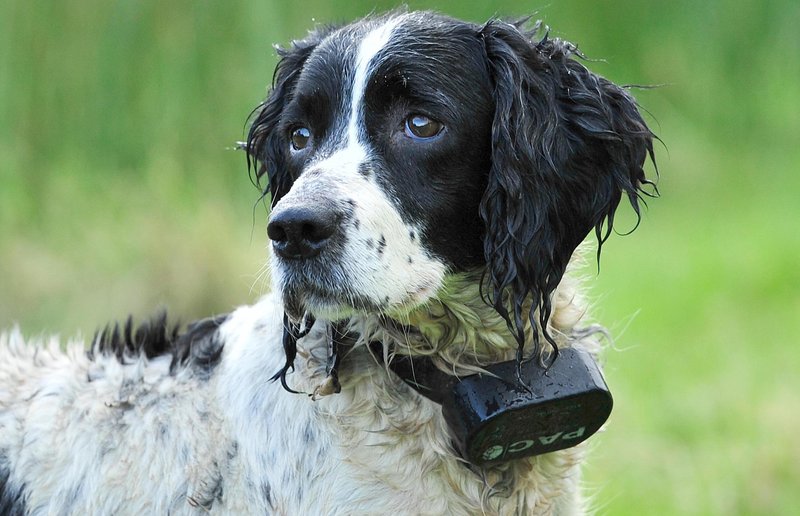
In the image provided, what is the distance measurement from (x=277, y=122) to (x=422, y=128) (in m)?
0.72

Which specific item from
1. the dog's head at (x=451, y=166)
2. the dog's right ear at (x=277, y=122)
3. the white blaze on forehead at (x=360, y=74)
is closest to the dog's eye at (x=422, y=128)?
the dog's head at (x=451, y=166)

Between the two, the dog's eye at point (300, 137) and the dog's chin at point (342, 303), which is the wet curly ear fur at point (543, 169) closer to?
the dog's chin at point (342, 303)

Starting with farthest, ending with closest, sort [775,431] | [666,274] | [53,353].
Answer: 1. [666,274]
2. [775,431]
3. [53,353]

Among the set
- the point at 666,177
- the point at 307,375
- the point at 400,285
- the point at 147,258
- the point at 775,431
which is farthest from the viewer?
the point at 666,177

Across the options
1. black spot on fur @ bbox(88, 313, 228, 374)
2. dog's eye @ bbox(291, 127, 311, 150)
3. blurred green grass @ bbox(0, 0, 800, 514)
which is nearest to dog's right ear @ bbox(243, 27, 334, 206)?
dog's eye @ bbox(291, 127, 311, 150)

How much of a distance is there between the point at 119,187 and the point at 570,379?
15.7 ft

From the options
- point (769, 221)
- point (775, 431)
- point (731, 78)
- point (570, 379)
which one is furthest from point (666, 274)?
point (570, 379)

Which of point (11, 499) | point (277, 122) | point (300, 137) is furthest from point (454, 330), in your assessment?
point (11, 499)

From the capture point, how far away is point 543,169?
3.32 meters

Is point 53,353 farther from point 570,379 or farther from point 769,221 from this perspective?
point 769,221

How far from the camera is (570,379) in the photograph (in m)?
3.33

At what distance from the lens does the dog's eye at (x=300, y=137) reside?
144 inches

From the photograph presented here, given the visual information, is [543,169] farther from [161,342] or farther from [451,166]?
[161,342]

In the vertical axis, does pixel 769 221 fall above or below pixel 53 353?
below
